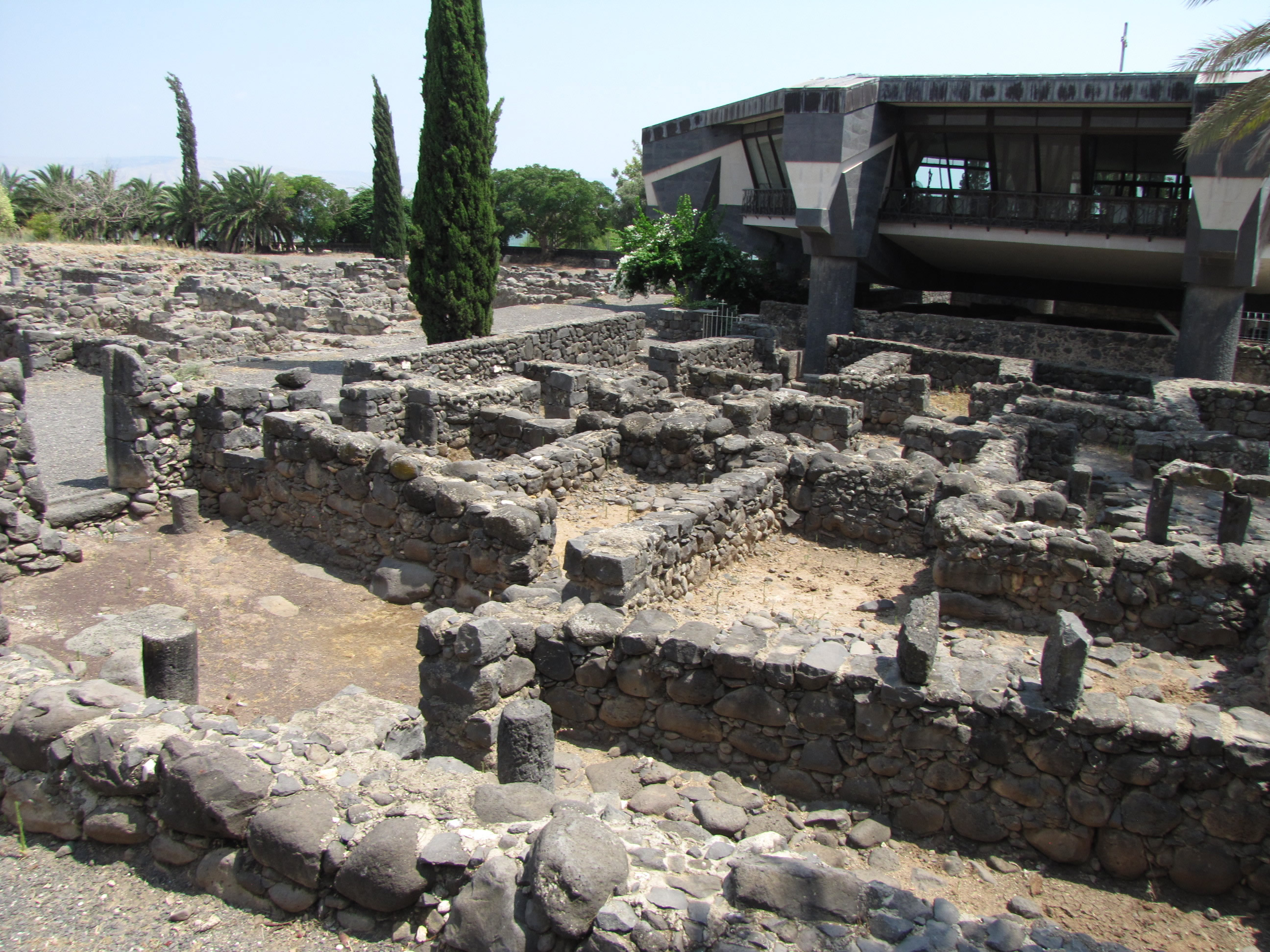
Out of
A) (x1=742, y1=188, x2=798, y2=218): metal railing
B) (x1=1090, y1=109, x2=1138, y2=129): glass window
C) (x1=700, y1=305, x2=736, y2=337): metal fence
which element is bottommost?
(x1=700, y1=305, x2=736, y2=337): metal fence

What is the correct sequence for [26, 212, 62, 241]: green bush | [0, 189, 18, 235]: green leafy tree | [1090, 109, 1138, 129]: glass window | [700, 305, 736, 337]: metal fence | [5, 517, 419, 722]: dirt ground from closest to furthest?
1. [5, 517, 419, 722]: dirt ground
2. [1090, 109, 1138, 129]: glass window
3. [700, 305, 736, 337]: metal fence
4. [0, 189, 18, 235]: green leafy tree
5. [26, 212, 62, 241]: green bush

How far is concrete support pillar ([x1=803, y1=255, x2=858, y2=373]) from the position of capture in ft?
79.4

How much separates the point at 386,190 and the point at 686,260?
18.8m

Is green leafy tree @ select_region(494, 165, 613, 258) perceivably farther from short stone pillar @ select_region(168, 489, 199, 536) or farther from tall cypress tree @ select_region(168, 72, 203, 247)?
short stone pillar @ select_region(168, 489, 199, 536)

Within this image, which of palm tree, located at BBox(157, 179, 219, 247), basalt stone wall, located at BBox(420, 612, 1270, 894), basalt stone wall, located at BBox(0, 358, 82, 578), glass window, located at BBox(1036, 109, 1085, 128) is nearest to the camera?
basalt stone wall, located at BBox(420, 612, 1270, 894)

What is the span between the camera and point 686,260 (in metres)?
27.5

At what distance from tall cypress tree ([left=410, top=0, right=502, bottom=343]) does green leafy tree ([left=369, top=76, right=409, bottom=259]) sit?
71.5ft

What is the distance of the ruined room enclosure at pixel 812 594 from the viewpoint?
16.3ft

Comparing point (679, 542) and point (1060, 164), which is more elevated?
point (1060, 164)

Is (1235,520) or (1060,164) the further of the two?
(1060,164)

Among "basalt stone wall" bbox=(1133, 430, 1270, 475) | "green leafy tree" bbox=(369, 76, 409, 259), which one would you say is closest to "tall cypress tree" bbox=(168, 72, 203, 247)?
"green leafy tree" bbox=(369, 76, 409, 259)

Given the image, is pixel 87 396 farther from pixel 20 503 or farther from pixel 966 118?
pixel 966 118

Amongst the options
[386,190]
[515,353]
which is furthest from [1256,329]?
[386,190]

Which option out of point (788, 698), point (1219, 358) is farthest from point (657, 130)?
point (788, 698)
